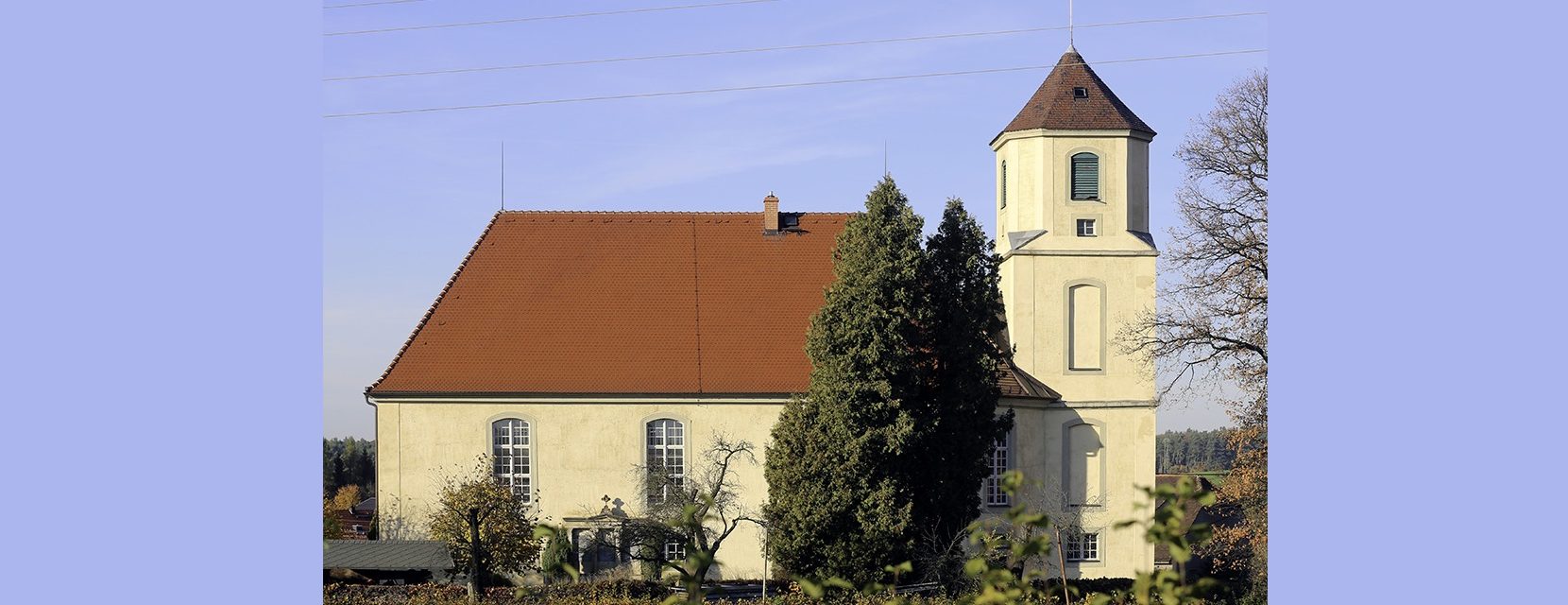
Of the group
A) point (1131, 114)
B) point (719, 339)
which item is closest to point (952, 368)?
point (719, 339)

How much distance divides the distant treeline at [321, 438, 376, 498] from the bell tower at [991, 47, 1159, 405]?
37.0 feet

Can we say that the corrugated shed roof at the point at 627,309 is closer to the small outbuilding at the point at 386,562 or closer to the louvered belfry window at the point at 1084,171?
the small outbuilding at the point at 386,562

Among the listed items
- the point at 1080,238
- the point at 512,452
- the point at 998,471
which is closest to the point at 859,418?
the point at 998,471

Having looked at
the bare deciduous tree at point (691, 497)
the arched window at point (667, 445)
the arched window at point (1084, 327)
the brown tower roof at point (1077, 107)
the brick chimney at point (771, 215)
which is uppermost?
the brown tower roof at point (1077, 107)

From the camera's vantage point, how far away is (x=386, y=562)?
810 inches

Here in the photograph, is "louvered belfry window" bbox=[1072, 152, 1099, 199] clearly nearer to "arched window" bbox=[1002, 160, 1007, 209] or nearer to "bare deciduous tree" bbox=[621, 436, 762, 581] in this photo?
"arched window" bbox=[1002, 160, 1007, 209]

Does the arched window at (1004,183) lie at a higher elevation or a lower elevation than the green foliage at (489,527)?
higher

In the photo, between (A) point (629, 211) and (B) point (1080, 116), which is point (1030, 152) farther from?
(A) point (629, 211)

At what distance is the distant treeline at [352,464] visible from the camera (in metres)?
24.0

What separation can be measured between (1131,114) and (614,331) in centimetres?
930

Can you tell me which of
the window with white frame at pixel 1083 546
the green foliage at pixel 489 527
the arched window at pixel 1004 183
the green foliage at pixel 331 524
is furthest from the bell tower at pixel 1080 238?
the green foliage at pixel 331 524

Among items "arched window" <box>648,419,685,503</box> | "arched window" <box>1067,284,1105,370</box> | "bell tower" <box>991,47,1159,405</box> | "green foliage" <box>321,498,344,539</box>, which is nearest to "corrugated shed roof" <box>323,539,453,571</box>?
"green foliage" <box>321,498,344,539</box>

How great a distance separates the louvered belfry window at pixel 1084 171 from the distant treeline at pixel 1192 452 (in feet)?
14.0

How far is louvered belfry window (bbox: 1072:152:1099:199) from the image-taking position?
941 inches
